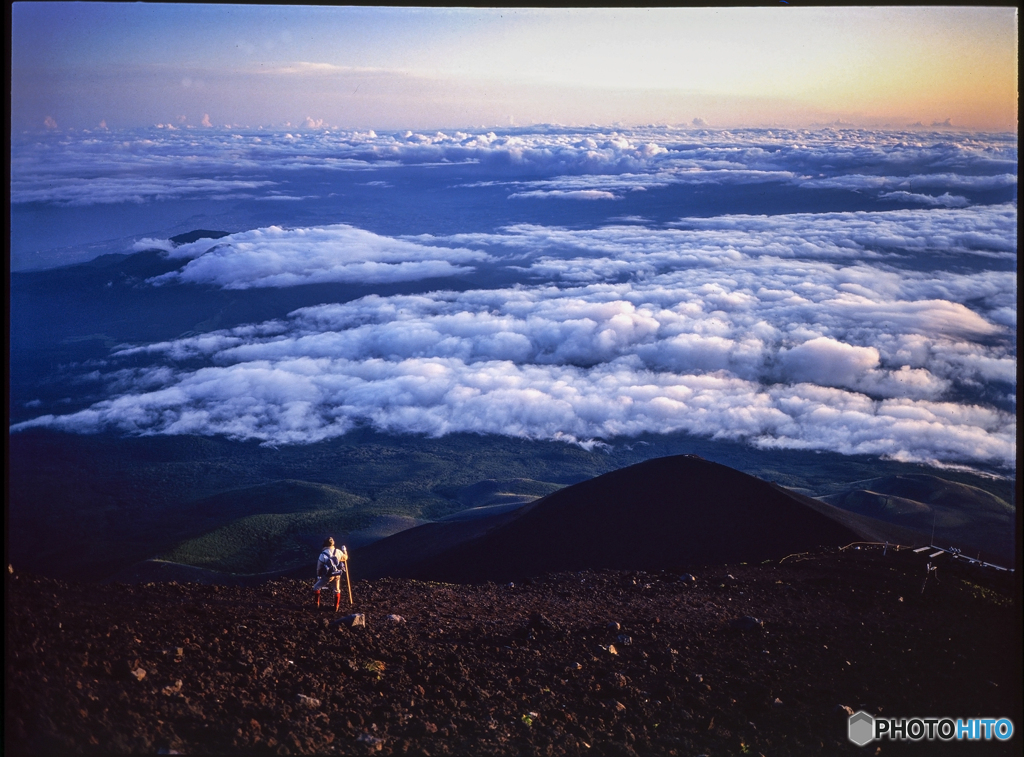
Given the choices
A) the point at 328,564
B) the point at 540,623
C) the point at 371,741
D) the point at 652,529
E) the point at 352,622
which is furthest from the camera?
the point at 652,529

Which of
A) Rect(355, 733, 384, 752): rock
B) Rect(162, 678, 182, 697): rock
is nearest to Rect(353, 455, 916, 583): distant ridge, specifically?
Rect(355, 733, 384, 752): rock

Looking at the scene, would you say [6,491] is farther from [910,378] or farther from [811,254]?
[811,254]

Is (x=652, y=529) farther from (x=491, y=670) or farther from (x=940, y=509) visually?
(x=940, y=509)

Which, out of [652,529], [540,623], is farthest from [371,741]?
[652,529]

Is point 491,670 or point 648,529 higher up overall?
point 491,670

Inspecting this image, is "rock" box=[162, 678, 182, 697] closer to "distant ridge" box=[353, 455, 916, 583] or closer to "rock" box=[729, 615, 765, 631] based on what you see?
"rock" box=[729, 615, 765, 631]
